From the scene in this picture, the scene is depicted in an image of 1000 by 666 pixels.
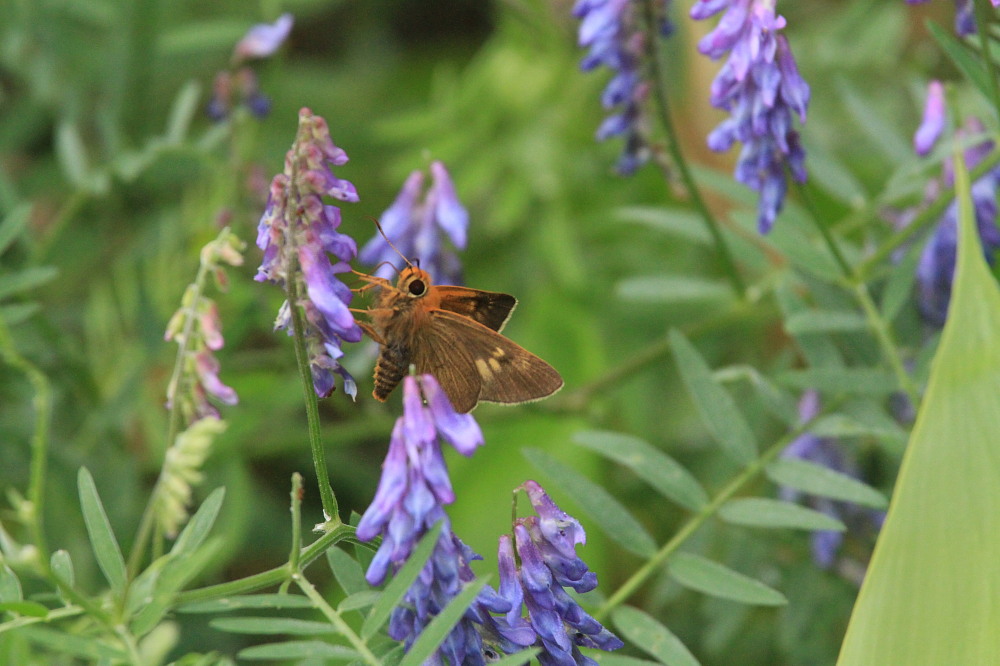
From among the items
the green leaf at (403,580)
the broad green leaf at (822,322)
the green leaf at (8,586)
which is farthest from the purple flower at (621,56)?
the green leaf at (8,586)

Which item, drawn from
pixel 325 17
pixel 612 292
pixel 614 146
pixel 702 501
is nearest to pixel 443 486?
pixel 702 501

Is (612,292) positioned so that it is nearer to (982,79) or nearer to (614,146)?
(614,146)

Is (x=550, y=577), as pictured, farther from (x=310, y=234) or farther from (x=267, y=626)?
(x=310, y=234)

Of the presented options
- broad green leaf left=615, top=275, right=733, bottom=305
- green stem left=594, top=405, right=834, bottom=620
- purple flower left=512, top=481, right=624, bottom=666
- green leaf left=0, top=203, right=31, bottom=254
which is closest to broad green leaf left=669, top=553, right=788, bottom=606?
green stem left=594, top=405, right=834, bottom=620

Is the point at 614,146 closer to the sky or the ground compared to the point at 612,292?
closer to the sky

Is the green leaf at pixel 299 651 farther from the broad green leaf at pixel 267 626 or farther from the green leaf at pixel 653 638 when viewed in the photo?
the green leaf at pixel 653 638

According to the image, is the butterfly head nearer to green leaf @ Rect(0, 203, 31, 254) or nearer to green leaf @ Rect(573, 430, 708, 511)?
green leaf @ Rect(573, 430, 708, 511)

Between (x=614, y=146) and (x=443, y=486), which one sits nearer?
(x=443, y=486)
